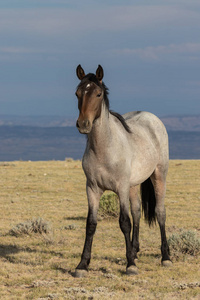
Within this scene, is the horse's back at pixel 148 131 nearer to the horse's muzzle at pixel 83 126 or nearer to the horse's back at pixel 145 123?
the horse's back at pixel 145 123

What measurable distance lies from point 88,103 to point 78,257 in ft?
13.0

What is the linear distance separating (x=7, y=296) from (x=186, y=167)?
89.2 feet

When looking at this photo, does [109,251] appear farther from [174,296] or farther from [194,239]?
[174,296]

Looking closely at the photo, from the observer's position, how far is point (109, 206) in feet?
49.9

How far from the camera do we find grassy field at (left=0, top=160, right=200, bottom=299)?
296 inches

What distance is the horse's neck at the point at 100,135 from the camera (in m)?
8.02

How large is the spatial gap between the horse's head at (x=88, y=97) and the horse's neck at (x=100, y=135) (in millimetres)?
197

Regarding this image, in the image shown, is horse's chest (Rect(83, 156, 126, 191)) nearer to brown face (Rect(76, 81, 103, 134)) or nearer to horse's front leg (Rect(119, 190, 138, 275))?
horse's front leg (Rect(119, 190, 138, 275))

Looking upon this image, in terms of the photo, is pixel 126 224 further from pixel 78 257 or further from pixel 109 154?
pixel 78 257

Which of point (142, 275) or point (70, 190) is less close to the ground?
point (142, 275)

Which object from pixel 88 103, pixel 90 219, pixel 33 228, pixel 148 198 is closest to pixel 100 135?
pixel 88 103

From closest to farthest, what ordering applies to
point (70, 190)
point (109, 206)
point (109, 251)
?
point (109, 251)
point (109, 206)
point (70, 190)

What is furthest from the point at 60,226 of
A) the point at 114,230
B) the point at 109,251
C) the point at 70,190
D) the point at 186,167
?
the point at 186,167

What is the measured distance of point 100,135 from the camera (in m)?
8.05
